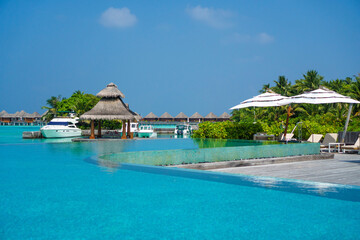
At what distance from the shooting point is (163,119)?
91938 mm

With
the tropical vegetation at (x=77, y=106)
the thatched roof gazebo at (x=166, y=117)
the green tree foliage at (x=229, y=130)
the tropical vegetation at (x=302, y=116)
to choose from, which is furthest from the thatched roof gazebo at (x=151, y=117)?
the green tree foliage at (x=229, y=130)

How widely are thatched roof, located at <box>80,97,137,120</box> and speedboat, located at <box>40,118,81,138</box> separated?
31.5ft

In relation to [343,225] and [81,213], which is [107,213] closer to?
[81,213]

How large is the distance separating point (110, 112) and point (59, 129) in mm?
10712

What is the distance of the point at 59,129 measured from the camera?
3459 centimetres

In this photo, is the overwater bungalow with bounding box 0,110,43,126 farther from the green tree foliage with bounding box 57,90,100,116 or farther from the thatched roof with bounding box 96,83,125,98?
the thatched roof with bounding box 96,83,125,98

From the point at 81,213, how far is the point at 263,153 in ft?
26.3

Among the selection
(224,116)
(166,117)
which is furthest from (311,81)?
(166,117)

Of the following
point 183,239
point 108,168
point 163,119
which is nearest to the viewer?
point 183,239

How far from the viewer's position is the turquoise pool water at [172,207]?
381cm

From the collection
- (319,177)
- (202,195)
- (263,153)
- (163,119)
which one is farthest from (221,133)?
(163,119)

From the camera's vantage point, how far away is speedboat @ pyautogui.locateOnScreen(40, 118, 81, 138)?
34.2 meters

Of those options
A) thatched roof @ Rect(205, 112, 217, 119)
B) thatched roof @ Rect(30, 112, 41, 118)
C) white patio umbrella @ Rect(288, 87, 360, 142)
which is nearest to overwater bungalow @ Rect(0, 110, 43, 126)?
thatched roof @ Rect(30, 112, 41, 118)

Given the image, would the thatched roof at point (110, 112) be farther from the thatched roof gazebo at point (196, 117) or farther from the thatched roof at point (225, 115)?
the thatched roof gazebo at point (196, 117)
